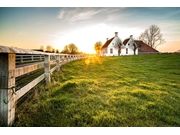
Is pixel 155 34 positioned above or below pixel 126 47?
below

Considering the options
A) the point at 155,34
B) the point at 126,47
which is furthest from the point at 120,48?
the point at 155,34

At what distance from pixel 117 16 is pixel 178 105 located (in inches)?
109

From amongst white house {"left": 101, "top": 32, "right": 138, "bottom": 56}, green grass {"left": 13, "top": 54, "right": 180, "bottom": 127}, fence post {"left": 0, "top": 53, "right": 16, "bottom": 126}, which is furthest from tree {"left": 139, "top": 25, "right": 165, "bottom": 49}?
white house {"left": 101, "top": 32, "right": 138, "bottom": 56}

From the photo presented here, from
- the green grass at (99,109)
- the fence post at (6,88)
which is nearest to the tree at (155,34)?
the green grass at (99,109)

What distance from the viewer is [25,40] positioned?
14.4 ft

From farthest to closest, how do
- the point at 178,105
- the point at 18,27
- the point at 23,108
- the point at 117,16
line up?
the point at 18,27 < the point at 117,16 < the point at 178,105 < the point at 23,108

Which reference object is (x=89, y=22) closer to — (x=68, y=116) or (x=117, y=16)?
(x=117, y=16)

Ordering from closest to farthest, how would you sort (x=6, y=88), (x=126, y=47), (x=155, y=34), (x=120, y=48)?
(x=6, y=88), (x=155, y=34), (x=120, y=48), (x=126, y=47)

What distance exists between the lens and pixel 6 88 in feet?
4.88

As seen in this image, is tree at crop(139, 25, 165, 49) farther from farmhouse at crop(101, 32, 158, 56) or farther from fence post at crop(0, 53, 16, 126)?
farmhouse at crop(101, 32, 158, 56)

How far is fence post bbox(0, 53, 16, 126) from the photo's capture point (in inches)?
57.0

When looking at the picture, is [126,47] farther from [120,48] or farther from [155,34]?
[155,34]
